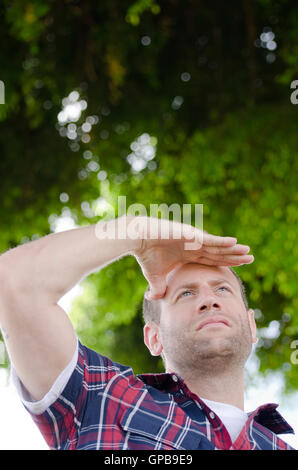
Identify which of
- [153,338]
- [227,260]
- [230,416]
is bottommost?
[230,416]

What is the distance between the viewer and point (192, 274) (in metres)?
1.42

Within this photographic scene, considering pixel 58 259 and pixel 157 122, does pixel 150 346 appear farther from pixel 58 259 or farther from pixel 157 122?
pixel 157 122

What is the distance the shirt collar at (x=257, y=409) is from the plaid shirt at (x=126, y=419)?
1.1 inches

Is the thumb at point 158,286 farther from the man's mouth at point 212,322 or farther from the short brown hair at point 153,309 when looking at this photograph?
the man's mouth at point 212,322

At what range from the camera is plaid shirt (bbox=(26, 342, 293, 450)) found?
112 cm

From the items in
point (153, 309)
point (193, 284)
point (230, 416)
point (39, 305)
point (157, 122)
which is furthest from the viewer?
point (157, 122)

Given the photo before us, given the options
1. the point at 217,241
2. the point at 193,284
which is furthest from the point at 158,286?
the point at 217,241

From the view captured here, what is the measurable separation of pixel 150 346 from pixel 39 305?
49cm

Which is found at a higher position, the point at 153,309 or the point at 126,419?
the point at 153,309

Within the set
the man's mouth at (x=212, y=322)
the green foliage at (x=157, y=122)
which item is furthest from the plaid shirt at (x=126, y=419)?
the green foliage at (x=157, y=122)

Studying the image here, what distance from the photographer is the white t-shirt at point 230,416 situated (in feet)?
4.18

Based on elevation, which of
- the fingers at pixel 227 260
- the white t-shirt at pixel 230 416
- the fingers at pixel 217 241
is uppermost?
the fingers at pixel 217 241

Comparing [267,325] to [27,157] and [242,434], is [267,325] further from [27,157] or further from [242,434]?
[242,434]

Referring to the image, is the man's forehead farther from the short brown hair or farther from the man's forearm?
the man's forearm
